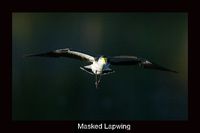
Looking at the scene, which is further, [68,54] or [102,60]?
[68,54]

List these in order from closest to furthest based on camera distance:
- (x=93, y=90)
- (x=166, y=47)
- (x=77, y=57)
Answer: (x=77, y=57) → (x=93, y=90) → (x=166, y=47)

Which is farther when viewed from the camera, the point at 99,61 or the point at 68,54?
the point at 68,54

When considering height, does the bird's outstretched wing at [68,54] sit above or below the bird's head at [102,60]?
above

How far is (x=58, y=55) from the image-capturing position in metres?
6.71

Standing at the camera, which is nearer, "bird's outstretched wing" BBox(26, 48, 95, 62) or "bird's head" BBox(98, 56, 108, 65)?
"bird's head" BBox(98, 56, 108, 65)

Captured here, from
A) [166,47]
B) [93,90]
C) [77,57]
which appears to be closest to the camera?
[77,57]

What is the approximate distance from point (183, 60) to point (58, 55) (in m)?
1.91

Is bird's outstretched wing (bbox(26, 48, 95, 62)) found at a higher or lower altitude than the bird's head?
higher

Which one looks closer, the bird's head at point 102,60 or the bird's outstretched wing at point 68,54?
the bird's head at point 102,60

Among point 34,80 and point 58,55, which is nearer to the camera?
point 58,55

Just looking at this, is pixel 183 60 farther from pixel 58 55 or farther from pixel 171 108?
pixel 58 55

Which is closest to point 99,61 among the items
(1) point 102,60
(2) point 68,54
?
(1) point 102,60

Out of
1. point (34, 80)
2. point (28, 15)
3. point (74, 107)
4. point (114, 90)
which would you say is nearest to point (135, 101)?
point (114, 90)

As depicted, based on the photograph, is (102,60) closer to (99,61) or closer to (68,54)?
(99,61)
